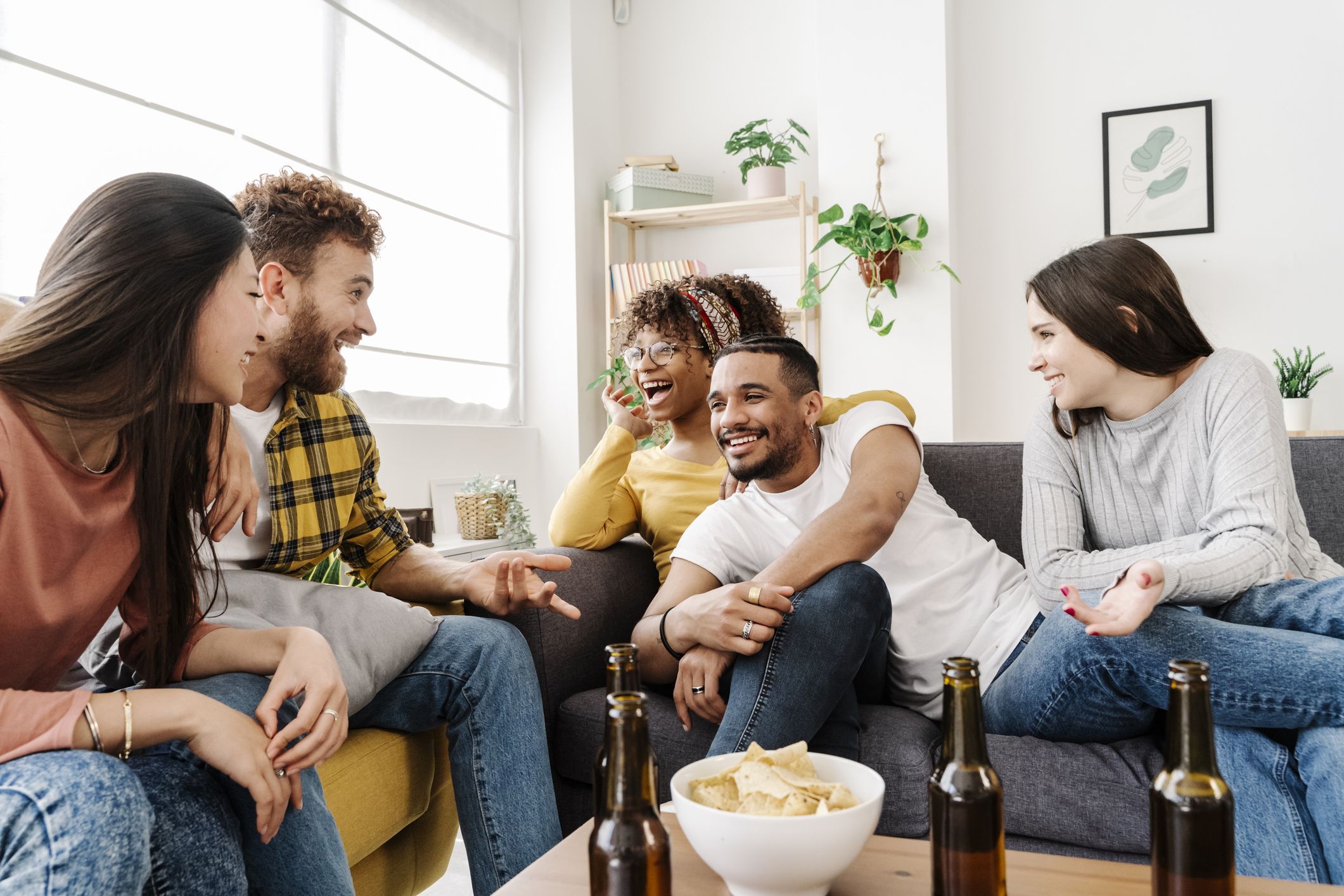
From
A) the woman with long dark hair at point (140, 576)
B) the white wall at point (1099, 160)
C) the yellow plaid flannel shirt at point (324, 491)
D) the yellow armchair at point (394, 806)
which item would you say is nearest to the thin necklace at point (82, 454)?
the woman with long dark hair at point (140, 576)

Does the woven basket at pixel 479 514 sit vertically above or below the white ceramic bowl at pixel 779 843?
above

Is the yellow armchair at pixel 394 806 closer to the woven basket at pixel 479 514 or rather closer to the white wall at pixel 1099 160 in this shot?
the woven basket at pixel 479 514

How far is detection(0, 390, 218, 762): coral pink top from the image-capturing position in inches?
34.9

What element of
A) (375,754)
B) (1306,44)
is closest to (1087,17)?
(1306,44)

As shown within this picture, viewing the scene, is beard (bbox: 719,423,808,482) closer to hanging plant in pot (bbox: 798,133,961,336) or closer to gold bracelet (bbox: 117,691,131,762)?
gold bracelet (bbox: 117,691,131,762)

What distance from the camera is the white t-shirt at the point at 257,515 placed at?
141 cm

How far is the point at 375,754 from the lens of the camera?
137 centimetres

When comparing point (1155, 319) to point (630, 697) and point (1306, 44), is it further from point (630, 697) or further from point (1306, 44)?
point (1306, 44)

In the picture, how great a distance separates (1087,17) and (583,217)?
203cm

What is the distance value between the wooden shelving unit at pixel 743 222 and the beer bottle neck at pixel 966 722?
9.95ft

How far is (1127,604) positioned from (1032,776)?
0.97ft

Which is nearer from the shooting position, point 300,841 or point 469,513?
point 300,841

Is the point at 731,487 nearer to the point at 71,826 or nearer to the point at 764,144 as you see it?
the point at 71,826

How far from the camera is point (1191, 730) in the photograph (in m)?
0.59
